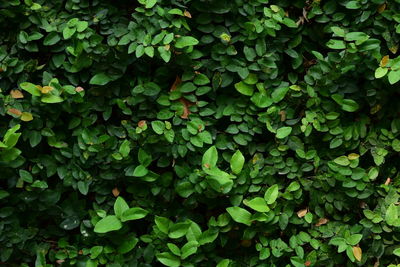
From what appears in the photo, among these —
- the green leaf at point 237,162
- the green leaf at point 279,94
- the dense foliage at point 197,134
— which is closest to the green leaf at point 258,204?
the dense foliage at point 197,134

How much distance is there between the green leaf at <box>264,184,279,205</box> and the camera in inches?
94.3

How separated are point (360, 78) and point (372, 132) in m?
0.27

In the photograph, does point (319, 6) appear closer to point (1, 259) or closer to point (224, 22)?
point (224, 22)

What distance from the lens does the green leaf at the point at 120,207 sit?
7.84 ft

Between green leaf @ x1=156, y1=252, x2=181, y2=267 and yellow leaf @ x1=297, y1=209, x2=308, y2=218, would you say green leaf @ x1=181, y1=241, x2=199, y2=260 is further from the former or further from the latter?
yellow leaf @ x1=297, y1=209, x2=308, y2=218

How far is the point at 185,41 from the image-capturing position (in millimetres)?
2354

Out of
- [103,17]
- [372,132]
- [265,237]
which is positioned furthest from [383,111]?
[103,17]

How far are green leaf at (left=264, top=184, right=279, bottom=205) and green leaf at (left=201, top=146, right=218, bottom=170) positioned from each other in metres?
0.27

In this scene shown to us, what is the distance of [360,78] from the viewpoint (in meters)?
2.60

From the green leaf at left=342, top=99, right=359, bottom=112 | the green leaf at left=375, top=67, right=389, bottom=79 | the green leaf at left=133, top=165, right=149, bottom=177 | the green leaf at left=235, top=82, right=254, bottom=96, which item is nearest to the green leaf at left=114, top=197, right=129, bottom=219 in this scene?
the green leaf at left=133, top=165, right=149, bottom=177

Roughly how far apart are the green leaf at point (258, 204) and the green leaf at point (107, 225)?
1.89 ft

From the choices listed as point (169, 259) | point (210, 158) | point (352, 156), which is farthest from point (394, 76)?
point (169, 259)

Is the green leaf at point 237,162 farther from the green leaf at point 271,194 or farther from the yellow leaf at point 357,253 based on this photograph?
the yellow leaf at point 357,253

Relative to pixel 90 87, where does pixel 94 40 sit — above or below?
above
